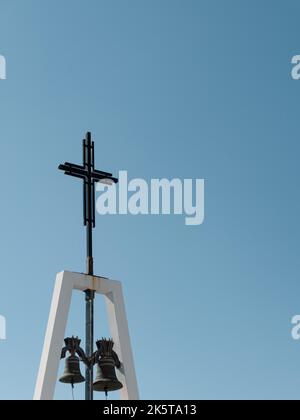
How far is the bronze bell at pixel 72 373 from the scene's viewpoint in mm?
19844

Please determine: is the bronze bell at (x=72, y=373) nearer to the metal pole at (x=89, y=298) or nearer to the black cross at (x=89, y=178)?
the metal pole at (x=89, y=298)

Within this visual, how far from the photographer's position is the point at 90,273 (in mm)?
20984

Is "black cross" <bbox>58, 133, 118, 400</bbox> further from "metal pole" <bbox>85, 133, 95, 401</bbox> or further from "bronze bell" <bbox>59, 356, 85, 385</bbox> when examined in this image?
"bronze bell" <bbox>59, 356, 85, 385</bbox>

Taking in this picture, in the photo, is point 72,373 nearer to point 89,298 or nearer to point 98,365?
point 98,365

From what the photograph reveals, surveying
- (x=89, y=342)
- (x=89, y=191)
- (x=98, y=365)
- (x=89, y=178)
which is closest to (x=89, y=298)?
(x=89, y=342)

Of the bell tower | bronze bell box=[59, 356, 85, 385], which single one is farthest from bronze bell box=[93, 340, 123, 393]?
bronze bell box=[59, 356, 85, 385]

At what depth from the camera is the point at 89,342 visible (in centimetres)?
2030

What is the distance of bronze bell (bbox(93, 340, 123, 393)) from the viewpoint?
20.1 m

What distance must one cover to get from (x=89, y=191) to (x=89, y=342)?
13.0ft

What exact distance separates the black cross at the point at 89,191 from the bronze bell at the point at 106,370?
256 millimetres

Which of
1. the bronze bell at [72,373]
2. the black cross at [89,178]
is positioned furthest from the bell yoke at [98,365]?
the black cross at [89,178]
